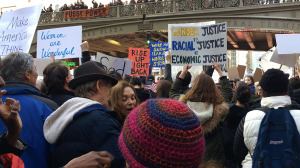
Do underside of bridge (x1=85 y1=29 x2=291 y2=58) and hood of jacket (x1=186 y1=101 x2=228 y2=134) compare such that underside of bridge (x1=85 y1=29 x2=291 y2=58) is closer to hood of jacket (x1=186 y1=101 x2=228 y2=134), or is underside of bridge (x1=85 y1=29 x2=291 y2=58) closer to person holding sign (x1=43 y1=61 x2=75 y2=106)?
hood of jacket (x1=186 y1=101 x2=228 y2=134)

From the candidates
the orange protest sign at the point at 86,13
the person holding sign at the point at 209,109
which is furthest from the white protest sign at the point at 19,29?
the orange protest sign at the point at 86,13

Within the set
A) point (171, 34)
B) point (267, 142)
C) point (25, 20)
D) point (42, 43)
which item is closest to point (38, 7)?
point (25, 20)

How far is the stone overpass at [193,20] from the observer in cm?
1589

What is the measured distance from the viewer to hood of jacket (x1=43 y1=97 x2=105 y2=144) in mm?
2107

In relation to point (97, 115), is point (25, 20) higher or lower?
higher

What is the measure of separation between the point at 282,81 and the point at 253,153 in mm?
712

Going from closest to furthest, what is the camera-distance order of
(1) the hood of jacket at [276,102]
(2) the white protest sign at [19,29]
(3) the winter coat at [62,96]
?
(1) the hood of jacket at [276,102] → (3) the winter coat at [62,96] → (2) the white protest sign at [19,29]

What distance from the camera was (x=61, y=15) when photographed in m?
21.8

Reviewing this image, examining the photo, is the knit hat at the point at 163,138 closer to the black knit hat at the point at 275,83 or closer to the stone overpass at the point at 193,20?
the black knit hat at the point at 275,83

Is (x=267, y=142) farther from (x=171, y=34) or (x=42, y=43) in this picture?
(x=42, y=43)

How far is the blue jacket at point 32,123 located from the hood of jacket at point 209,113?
1.66 metres

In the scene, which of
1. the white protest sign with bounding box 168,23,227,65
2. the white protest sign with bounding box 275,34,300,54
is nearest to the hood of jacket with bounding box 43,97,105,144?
the white protest sign with bounding box 168,23,227,65

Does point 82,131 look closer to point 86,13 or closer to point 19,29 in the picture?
point 19,29

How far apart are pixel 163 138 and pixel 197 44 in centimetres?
589
